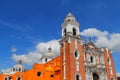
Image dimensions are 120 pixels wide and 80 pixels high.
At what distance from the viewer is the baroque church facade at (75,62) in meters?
31.7

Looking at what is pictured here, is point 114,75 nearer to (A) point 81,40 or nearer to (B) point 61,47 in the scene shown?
(A) point 81,40

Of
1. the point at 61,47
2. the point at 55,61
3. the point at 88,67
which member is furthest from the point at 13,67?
the point at 88,67

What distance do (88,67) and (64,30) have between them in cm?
871

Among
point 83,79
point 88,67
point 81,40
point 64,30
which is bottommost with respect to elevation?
point 83,79

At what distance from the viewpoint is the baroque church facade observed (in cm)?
3172

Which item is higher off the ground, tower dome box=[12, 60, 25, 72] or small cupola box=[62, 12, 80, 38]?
small cupola box=[62, 12, 80, 38]

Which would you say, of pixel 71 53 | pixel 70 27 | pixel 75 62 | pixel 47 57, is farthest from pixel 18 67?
pixel 75 62

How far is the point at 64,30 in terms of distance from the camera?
36.4 m

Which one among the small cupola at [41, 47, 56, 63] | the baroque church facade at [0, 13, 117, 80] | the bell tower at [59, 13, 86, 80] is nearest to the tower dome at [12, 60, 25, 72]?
the small cupola at [41, 47, 56, 63]

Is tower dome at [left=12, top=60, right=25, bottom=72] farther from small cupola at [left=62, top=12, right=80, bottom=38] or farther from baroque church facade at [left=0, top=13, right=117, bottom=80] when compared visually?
small cupola at [left=62, top=12, right=80, bottom=38]

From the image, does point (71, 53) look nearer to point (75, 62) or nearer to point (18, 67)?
point (75, 62)

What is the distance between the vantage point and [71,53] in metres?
32.1

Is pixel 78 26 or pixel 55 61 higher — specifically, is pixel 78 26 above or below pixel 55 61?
above

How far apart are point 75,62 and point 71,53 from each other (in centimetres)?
172
